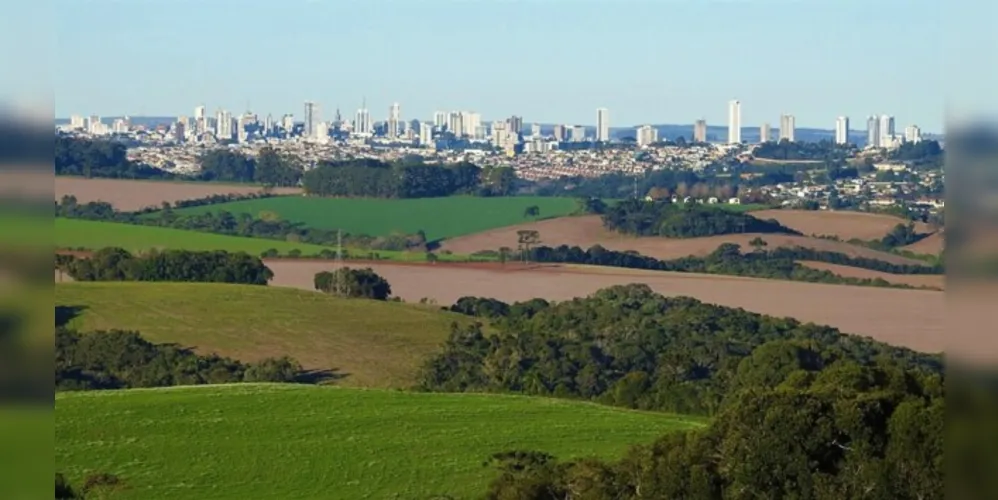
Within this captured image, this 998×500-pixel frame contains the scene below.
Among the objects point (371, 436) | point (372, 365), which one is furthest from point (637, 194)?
point (371, 436)

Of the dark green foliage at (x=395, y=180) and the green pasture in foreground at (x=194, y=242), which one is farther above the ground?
the dark green foliage at (x=395, y=180)

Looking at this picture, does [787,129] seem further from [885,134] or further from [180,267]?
[180,267]

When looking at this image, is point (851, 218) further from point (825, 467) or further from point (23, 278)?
point (23, 278)

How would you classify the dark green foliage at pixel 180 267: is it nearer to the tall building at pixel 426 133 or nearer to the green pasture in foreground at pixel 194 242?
the green pasture in foreground at pixel 194 242

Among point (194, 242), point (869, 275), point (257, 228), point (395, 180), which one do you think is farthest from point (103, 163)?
point (869, 275)

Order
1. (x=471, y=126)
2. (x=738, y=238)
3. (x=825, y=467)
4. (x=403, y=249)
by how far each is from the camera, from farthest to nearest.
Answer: (x=471, y=126) < (x=738, y=238) < (x=403, y=249) < (x=825, y=467)

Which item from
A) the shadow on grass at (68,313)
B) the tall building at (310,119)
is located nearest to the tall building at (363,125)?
the tall building at (310,119)
